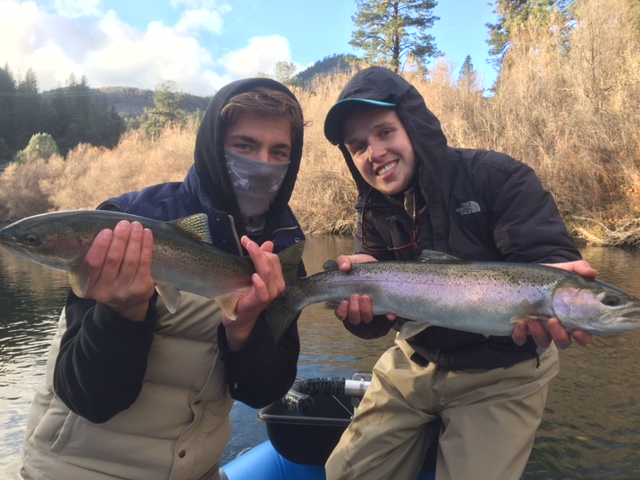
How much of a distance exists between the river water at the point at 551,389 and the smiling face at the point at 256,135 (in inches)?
141

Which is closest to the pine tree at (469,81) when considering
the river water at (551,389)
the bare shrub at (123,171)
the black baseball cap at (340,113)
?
the river water at (551,389)

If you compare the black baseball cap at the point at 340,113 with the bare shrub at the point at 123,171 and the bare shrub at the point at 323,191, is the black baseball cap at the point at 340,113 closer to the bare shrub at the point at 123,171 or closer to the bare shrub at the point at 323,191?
the bare shrub at the point at 323,191

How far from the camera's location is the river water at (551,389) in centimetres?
487

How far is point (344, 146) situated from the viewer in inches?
161

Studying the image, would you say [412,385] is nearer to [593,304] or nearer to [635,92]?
[593,304]

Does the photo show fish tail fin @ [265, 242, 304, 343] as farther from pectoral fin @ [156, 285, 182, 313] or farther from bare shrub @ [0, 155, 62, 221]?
A: bare shrub @ [0, 155, 62, 221]

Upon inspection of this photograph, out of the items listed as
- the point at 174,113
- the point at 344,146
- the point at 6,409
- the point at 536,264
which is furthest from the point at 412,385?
the point at 174,113

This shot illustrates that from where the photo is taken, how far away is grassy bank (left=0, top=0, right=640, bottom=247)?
744 inches

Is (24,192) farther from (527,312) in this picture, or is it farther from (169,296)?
(527,312)

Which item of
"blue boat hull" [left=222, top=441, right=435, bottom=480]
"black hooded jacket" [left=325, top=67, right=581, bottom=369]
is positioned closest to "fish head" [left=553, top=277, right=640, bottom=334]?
"black hooded jacket" [left=325, top=67, right=581, bottom=369]

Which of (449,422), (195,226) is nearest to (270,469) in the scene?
(449,422)

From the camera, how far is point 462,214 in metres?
3.21

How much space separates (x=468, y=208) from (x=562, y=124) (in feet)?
69.0

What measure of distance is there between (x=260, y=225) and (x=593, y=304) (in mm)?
1875
